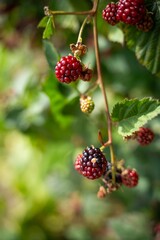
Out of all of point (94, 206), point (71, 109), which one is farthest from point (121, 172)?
point (94, 206)

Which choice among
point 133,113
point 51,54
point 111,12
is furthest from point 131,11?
point 51,54

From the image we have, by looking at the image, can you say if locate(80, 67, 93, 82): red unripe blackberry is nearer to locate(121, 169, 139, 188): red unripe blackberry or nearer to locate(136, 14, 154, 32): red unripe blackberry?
locate(136, 14, 154, 32): red unripe blackberry

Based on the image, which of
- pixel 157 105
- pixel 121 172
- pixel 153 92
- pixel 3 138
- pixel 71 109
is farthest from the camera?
pixel 3 138

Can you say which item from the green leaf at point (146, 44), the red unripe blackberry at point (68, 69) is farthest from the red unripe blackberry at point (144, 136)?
the red unripe blackberry at point (68, 69)

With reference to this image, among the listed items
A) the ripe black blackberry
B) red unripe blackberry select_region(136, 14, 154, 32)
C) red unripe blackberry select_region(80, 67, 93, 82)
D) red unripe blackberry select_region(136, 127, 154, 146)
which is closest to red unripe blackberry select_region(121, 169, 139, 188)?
the ripe black blackberry

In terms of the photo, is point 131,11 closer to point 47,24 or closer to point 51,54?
point 47,24

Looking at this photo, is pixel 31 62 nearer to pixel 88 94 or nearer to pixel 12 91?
pixel 12 91
